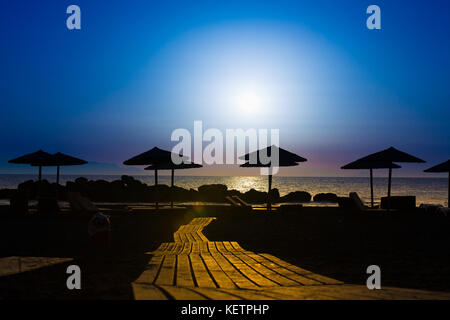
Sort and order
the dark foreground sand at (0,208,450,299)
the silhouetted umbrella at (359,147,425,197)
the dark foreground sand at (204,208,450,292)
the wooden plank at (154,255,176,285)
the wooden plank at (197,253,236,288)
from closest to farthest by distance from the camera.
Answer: the wooden plank at (197,253,236,288) < the wooden plank at (154,255,176,285) < the dark foreground sand at (0,208,450,299) < the dark foreground sand at (204,208,450,292) < the silhouetted umbrella at (359,147,425,197)

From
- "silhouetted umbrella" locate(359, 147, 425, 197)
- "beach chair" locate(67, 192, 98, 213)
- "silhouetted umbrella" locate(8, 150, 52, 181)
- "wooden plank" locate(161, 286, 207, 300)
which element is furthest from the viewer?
"silhouetted umbrella" locate(8, 150, 52, 181)

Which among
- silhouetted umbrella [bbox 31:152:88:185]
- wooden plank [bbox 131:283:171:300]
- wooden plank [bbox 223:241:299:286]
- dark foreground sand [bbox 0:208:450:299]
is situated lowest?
dark foreground sand [bbox 0:208:450:299]

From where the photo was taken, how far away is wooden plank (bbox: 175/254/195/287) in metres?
4.37

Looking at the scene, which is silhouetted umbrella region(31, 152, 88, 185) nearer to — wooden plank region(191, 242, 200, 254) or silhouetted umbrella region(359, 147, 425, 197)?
wooden plank region(191, 242, 200, 254)

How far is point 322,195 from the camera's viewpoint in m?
50.0

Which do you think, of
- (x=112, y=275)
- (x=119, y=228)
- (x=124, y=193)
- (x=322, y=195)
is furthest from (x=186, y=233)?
(x=322, y=195)

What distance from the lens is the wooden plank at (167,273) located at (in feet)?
14.6

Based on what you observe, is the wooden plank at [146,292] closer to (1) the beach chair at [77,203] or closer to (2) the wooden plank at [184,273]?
(2) the wooden plank at [184,273]

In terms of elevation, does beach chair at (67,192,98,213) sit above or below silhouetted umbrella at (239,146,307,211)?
below

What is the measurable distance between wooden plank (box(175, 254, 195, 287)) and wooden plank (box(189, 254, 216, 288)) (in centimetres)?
7

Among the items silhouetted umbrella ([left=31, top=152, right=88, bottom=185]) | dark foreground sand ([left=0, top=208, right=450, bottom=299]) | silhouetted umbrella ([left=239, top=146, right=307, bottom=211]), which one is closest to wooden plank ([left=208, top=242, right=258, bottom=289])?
dark foreground sand ([left=0, top=208, right=450, bottom=299])

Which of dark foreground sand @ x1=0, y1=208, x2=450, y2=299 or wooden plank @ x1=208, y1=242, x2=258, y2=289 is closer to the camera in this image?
wooden plank @ x1=208, y1=242, x2=258, y2=289
